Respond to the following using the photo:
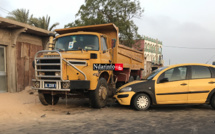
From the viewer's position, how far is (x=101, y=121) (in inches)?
215

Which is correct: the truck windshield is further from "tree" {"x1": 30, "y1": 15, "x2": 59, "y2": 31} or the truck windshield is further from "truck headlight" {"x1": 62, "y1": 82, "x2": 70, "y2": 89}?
"tree" {"x1": 30, "y1": 15, "x2": 59, "y2": 31}

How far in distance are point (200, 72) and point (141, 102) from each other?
2291 mm

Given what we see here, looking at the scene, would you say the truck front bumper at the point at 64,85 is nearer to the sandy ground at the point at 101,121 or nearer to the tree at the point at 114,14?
the sandy ground at the point at 101,121

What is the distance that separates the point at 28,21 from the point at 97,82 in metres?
17.1

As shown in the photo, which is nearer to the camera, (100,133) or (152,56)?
(100,133)

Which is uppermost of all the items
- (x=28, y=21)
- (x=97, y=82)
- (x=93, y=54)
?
(x=28, y=21)

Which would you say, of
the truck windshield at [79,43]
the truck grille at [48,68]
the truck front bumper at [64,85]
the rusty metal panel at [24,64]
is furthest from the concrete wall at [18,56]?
the truck front bumper at [64,85]

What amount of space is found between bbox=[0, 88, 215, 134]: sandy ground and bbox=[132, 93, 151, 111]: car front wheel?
23 centimetres

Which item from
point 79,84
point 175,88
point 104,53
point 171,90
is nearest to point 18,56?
point 104,53

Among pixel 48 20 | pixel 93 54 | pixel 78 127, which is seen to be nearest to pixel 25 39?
pixel 93 54

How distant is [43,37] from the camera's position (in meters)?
13.1

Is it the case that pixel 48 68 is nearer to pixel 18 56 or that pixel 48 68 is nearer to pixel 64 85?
pixel 64 85

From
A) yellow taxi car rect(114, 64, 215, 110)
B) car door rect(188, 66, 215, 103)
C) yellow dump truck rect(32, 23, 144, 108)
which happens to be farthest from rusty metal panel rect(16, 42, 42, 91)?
car door rect(188, 66, 215, 103)

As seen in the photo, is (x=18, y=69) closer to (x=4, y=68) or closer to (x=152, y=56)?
(x=4, y=68)
